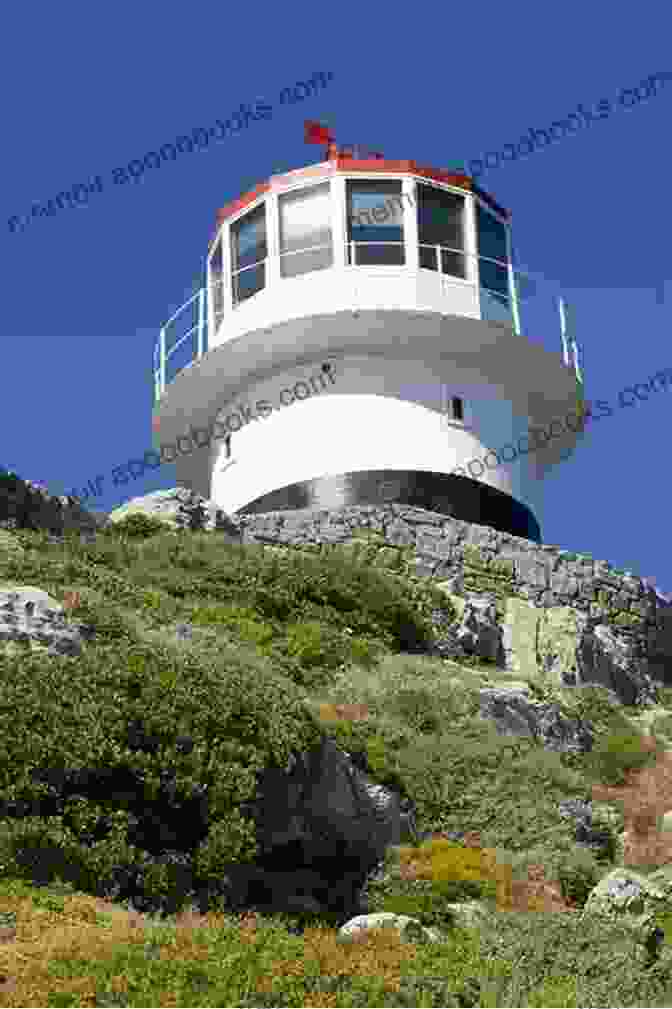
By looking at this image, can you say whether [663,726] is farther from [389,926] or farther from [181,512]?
[389,926]

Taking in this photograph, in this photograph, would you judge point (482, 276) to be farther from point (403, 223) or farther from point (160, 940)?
point (160, 940)

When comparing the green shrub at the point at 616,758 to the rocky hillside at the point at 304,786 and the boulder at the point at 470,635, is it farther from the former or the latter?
the boulder at the point at 470,635

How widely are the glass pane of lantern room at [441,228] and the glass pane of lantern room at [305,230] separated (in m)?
1.54

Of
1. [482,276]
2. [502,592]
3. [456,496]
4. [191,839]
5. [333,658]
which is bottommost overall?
[191,839]

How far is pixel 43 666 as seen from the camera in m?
15.8

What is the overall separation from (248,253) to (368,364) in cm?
347

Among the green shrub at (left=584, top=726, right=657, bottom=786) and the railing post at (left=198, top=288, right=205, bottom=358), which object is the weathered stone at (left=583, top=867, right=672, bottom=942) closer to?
the green shrub at (left=584, top=726, right=657, bottom=786)

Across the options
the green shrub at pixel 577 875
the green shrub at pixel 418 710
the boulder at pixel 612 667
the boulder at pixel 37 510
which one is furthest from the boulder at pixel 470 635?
the green shrub at pixel 577 875

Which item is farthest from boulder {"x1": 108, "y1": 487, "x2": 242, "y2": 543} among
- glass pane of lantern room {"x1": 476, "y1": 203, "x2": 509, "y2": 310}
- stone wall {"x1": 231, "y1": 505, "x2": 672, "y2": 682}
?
glass pane of lantern room {"x1": 476, "y1": 203, "x2": 509, "y2": 310}

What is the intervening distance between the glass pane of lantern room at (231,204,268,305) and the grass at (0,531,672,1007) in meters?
7.82

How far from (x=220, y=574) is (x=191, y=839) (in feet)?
31.3

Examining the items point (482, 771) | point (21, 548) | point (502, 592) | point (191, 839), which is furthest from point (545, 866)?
point (502, 592)

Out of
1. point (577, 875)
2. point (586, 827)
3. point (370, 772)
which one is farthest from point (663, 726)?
point (577, 875)

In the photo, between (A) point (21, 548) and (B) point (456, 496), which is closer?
(A) point (21, 548)
